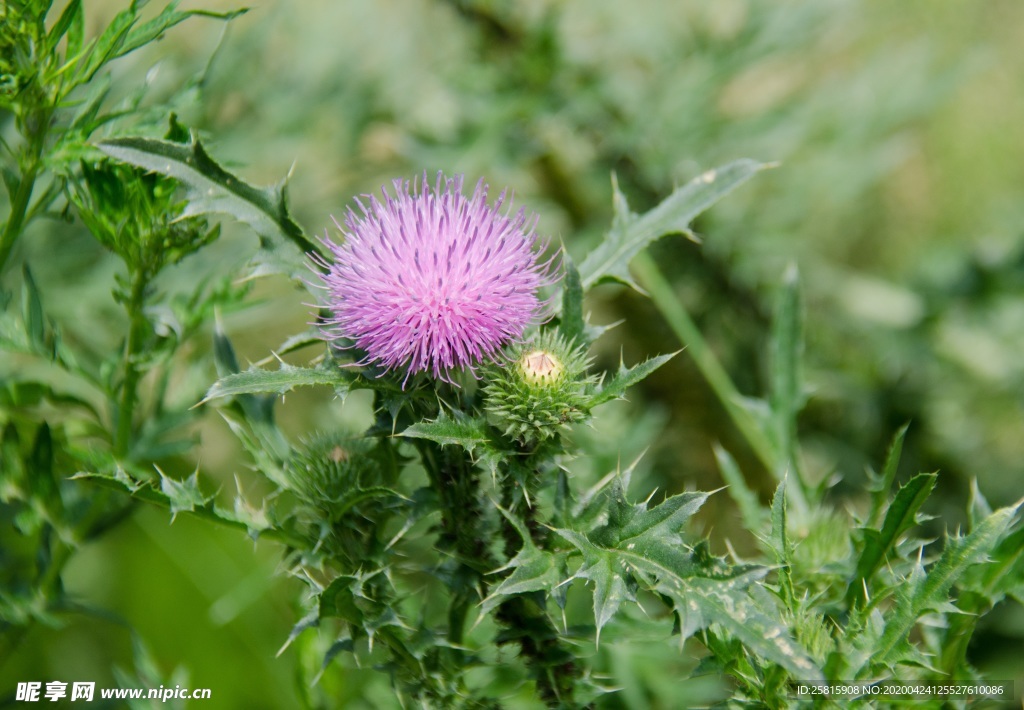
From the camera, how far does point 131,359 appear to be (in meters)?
2.25

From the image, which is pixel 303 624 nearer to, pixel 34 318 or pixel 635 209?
pixel 34 318

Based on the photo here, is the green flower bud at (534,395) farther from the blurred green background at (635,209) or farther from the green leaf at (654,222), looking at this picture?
the blurred green background at (635,209)

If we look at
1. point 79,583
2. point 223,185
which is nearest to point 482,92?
point 223,185

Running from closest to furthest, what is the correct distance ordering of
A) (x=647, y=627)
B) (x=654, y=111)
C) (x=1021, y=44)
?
(x=647, y=627) < (x=654, y=111) < (x=1021, y=44)

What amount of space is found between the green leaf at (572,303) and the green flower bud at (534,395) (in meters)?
0.12

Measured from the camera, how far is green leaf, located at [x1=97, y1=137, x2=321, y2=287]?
1984 millimetres

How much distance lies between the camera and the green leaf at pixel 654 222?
2195 mm

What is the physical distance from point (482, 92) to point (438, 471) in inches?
94.8

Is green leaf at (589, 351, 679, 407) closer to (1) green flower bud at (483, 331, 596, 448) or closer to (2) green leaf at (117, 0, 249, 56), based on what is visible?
(1) green flower bud at (483, 331, 596, 448)

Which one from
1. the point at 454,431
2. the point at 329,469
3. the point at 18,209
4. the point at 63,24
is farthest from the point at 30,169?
the point at 454,431

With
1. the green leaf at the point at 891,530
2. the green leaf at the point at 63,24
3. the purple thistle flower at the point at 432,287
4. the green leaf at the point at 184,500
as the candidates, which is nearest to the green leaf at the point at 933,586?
the green leaf at the point at 891,530

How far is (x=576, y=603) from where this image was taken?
3.16 meters

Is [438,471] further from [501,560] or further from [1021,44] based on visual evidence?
[1021,44]

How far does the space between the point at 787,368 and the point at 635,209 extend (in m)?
1.32
